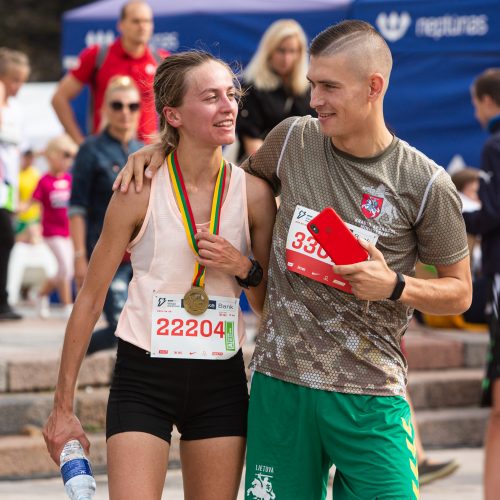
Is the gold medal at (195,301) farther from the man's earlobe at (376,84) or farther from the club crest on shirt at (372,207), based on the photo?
the man's earlobe at (376,84)

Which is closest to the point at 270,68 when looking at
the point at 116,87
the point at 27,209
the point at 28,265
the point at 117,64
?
the point at 117,64

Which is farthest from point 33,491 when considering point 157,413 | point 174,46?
point 174,46

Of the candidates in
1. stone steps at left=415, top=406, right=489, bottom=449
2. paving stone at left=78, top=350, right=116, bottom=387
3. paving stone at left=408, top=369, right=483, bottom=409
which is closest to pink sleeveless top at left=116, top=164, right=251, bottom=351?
paving stone at left=78, top=350, right=116, bottom=387

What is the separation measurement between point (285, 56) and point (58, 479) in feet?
8.82

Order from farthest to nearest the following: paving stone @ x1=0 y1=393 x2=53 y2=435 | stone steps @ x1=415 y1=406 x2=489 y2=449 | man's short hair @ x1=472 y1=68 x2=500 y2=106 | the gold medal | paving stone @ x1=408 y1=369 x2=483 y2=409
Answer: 1. paving stone @ x1=408 y1=369 x2=483 y2=409
2. stone steps @ x1=415 y1=406 x2=489 y2=449
3. paving stone @ x1=0 y1=393 x2=53 y2=435
4. man's short hair @ x1=472 y1=68 x2=500 y2=106
5. the gold medal

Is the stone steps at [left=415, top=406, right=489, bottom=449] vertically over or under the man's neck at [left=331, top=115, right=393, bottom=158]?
under

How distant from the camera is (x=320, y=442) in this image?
3.60 metres

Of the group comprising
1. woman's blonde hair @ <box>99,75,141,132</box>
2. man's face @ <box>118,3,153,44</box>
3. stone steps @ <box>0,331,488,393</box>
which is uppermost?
man's face @ <box>118,3,153,44</box>

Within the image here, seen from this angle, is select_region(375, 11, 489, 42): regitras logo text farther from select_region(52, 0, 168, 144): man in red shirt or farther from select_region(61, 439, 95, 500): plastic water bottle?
select_region(61, 439, 95, 500): plastic water bottle

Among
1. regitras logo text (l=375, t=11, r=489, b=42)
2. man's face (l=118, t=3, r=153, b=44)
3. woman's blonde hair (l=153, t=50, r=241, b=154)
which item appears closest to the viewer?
woman's blonde hair (l=153, t=50, r=241, b=154)

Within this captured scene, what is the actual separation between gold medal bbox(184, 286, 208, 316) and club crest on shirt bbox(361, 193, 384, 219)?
1.79ft

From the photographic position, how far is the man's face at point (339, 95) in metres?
3.51

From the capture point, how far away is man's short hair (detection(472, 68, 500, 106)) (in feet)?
18.8

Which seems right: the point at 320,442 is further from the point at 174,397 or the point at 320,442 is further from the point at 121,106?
the point at 121,106
